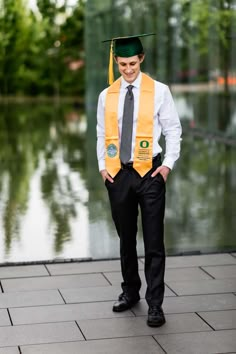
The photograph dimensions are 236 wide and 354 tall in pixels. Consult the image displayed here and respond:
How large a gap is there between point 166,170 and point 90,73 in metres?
31.6

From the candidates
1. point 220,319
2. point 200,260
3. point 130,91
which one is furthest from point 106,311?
point 200,260

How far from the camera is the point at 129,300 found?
603 cm

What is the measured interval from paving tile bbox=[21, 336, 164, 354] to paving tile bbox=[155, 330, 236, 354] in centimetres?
7

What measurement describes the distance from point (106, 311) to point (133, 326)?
40 centimetres

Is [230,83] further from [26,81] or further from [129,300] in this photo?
[26,81]

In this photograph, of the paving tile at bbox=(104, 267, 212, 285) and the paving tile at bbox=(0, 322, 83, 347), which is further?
the paving tile at bbox=(104, 267, 212, 285)

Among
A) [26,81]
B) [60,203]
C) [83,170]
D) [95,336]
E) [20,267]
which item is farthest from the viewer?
[26,81]

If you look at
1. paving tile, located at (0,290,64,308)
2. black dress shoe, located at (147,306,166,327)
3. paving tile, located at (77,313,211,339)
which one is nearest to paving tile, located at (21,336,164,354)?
paving tile, located at (77,313,211,339)

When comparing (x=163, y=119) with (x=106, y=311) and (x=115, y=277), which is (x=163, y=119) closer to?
(x=106, y=311)

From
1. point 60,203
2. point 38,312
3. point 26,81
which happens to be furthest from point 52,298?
point 26,81

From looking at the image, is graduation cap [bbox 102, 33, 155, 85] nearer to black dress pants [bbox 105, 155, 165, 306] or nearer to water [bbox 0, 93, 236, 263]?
black dress pants [bbox 105, 155, 165, 306]

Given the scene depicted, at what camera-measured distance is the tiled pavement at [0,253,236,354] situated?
5254mm

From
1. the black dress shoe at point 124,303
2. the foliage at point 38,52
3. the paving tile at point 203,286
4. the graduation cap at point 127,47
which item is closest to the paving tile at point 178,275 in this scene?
the paving tile at point 203,286

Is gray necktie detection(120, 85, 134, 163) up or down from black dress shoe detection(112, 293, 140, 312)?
up
